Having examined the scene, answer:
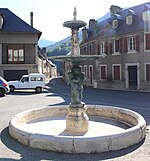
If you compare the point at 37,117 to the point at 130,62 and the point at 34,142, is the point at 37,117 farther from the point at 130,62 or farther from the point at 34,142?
the point at 130,62

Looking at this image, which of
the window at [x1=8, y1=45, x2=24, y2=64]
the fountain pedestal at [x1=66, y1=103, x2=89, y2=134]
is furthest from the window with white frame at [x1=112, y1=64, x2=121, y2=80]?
the fountain pedestal at [x1=66, y1=103, x2=89, y2=134]

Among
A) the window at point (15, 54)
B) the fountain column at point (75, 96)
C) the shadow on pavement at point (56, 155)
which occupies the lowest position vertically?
the shadow on pavement at point (56, 155)

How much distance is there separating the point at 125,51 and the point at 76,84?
1951 cm

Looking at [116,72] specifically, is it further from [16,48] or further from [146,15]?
[16,48]

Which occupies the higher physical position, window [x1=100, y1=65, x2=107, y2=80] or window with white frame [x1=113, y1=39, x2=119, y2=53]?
window with white frame [x1=113, y1=39, x2=119, y2=53]

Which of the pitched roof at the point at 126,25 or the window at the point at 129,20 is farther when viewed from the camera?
the window at the point at 129,20

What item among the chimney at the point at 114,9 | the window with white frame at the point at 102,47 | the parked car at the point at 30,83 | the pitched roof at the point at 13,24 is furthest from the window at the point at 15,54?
the chimney at the point at 114,9

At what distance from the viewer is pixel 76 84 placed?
8438 millimetres

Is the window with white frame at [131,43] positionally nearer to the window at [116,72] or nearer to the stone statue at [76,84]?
the window at [116,72]

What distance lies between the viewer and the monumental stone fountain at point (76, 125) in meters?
6.27

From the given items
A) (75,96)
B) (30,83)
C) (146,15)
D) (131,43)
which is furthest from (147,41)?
(75,96)

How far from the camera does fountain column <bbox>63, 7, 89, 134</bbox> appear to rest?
809 centimetres

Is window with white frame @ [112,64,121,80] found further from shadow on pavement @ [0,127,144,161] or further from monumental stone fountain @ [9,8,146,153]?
shadow on pavement @ [0,127,144,161]

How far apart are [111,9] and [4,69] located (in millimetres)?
16351
